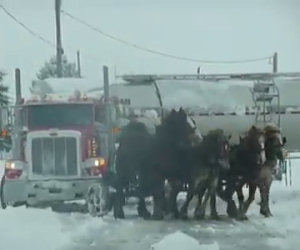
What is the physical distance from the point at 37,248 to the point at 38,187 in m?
2.01

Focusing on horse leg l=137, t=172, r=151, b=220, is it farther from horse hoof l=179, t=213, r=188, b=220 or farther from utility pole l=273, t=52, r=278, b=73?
utility pole l=273, t=52, r=278, b=73

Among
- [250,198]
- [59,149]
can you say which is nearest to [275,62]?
[250,198]

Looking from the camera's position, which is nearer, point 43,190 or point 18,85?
point 18,85

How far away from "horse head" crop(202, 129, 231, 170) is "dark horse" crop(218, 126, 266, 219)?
74 millimetres

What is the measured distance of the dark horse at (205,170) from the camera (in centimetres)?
1061

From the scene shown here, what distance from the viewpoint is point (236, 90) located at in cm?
1149

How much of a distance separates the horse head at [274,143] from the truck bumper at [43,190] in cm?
204

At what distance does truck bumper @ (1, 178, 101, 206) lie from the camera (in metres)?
10.6

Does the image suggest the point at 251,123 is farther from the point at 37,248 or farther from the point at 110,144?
the point at 37,248

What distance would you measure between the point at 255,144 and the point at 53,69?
102 inches

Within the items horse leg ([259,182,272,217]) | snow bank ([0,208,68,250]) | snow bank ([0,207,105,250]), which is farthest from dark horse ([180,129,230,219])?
snow bank ([0,208,68,250])

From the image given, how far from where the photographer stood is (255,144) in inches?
431

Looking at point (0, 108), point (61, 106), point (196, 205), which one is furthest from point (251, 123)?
point (0, 108)

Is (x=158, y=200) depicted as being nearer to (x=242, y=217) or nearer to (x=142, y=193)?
(x=142, y=193)
